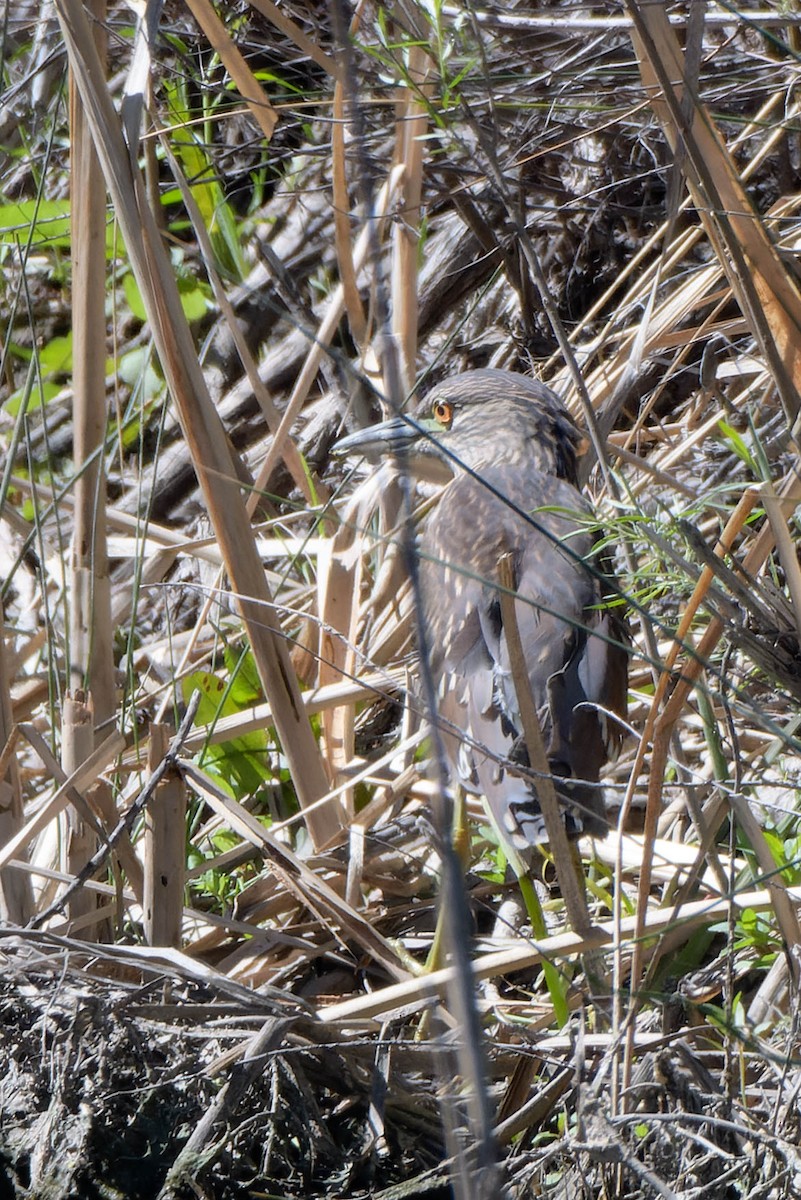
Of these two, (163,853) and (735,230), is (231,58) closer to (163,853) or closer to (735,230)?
(735,230)

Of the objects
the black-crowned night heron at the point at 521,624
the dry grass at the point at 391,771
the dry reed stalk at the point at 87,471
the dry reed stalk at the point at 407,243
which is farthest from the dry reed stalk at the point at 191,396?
the dry reed stalk at the point at 407,243

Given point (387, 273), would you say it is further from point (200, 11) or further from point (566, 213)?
point (200, 11)

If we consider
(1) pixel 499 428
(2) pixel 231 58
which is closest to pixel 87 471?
(2) pixel 231 58

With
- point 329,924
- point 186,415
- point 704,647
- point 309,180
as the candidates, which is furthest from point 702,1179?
point 309,180

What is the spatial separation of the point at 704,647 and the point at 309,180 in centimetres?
306

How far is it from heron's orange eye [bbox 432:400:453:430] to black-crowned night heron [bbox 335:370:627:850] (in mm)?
206

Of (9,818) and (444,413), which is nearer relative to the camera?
(9,818)

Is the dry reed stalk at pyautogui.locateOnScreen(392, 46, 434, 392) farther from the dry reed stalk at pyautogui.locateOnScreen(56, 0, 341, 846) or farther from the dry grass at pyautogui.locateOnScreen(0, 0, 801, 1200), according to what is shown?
the dry reed stalk at pyautogui.locateOnScreen(56, 0, 341, 846)

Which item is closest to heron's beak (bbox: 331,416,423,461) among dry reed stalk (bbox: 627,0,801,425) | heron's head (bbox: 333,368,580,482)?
heron's head (bbox: 333,368,580,482)

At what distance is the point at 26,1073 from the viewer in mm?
1988

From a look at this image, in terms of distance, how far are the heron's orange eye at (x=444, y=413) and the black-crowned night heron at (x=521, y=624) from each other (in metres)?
0.21

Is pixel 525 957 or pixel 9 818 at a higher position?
pixel 9 818

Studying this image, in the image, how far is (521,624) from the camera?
7.69ft

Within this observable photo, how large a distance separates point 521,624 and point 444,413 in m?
1.05
